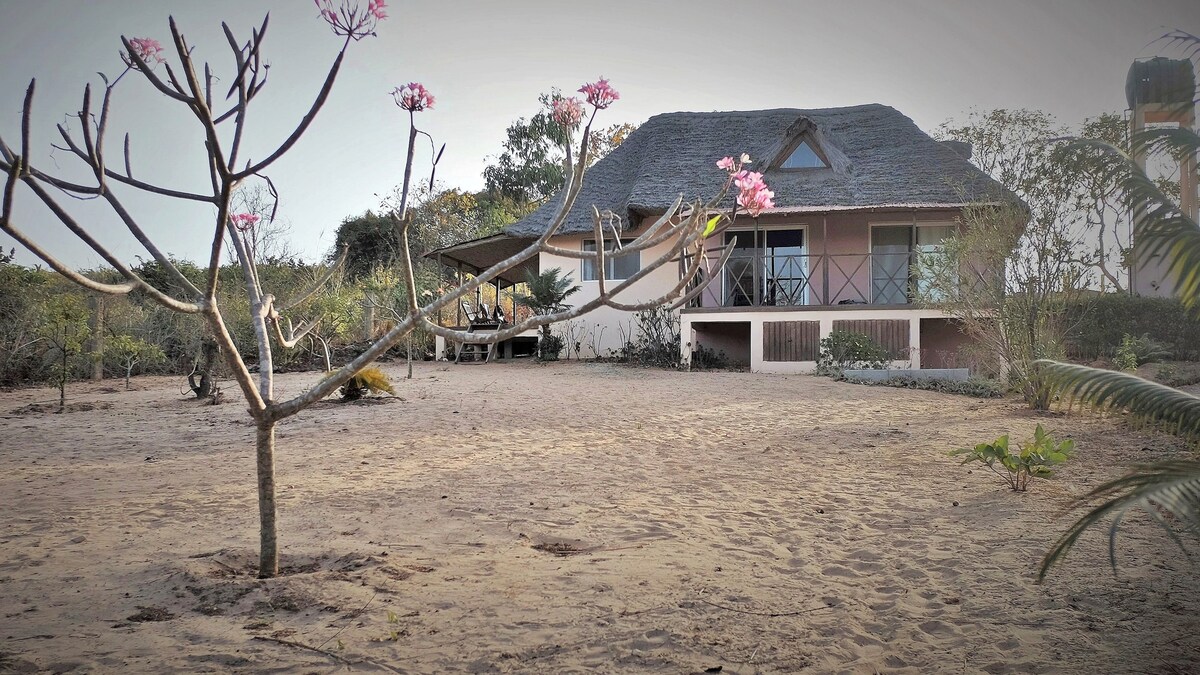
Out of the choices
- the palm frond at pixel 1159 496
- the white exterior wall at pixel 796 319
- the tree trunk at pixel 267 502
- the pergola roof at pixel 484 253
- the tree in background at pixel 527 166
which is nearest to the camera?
the palm frond at pixel 1159 496

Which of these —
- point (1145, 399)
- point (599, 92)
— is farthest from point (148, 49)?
point (1145, 399)

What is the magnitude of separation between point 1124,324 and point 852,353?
6907 millimetres

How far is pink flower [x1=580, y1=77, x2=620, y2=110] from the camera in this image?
367 centimetres

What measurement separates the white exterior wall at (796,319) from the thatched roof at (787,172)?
209 cm

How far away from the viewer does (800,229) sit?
54.7 feet

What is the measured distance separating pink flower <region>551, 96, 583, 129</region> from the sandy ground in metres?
2.24

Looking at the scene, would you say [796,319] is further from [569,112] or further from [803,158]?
[569,112]

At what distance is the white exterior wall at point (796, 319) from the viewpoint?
13.8 m

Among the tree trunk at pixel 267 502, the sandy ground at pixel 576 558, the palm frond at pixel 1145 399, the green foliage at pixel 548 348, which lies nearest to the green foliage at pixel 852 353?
the sandy ground at pixel 576 558

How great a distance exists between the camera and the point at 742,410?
8953 millimetres

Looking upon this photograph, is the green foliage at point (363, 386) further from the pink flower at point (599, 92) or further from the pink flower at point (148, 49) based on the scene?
the pink flower at point (599, 92)

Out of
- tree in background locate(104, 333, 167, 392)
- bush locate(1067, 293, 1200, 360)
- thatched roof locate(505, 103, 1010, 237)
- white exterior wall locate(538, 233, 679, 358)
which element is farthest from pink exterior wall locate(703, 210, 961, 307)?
tree in background locate(104, 333, 167, 392)

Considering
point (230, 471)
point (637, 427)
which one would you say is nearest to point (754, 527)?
point (637, 427)

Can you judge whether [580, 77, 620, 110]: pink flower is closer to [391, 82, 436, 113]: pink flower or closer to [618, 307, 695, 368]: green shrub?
[391, 82, 436, 113]: pink flower
